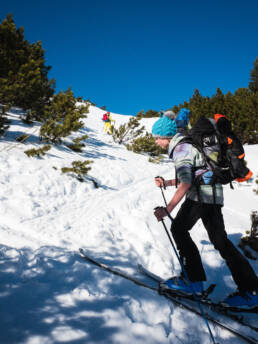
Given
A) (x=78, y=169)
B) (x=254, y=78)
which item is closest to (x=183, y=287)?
(x=78, y=169)

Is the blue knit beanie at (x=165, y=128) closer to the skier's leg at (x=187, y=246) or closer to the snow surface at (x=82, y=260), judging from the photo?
the skier's leg at (x=187, y=246)

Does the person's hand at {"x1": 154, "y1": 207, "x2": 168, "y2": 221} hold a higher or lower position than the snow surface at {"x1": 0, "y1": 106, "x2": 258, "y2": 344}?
higher

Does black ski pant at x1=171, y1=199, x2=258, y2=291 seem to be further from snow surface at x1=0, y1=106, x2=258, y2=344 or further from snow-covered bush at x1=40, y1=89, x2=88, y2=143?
snow-covered bush at x1=40, y1=89, x2=88, y2=143

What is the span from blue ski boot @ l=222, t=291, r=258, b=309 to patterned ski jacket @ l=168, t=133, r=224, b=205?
1.03 m

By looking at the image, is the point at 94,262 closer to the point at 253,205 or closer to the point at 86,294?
the point at 86,294

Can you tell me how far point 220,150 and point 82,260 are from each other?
2.32 metres

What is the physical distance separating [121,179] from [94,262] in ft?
16.1

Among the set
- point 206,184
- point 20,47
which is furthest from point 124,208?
point 20,47

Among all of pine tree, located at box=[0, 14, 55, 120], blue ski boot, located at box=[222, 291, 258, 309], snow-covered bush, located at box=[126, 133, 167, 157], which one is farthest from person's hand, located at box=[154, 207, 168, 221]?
snow-covered bush, located at box=[126, 133, 167, 157]

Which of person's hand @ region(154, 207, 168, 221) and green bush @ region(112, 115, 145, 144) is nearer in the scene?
person's hand @ region(154, 207, 168, 221)

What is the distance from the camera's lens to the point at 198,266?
229cm

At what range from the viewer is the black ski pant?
2020mm

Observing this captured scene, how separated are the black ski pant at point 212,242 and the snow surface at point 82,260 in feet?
1.54

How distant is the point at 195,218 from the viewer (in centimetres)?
224
